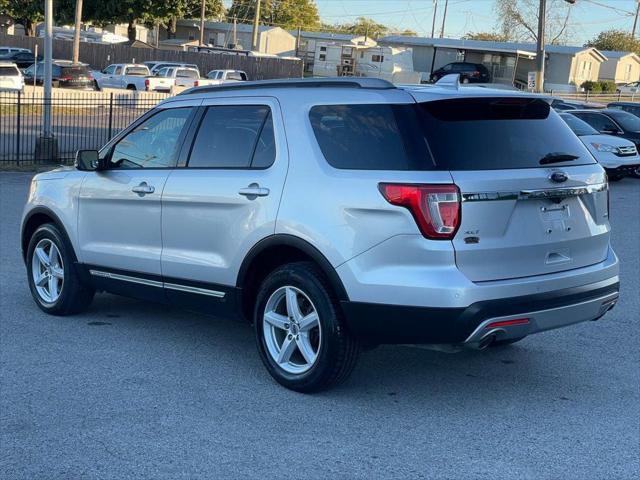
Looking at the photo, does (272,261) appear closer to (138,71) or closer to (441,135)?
(441,135)

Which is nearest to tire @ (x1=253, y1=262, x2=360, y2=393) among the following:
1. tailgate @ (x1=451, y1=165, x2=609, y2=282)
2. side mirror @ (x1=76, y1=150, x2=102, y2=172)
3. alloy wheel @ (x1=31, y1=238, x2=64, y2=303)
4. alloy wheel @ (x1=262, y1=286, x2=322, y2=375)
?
alloy wheel @ (x1=262, y1=286, x2=322, y2=375)

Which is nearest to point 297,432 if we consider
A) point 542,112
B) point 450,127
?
point 450,127

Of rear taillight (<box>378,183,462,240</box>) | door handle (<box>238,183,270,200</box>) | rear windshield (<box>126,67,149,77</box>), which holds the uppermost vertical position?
rear taillight (<box>378,183,462,240</box>)

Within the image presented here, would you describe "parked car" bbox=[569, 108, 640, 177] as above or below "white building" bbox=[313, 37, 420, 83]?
below

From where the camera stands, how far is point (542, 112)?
5609 mm

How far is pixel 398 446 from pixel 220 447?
0.96 meters

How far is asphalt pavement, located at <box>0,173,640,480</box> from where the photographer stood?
4527 millimetres

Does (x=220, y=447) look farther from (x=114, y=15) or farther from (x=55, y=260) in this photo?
(x=114, y=15)

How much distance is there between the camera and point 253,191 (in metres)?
5.66

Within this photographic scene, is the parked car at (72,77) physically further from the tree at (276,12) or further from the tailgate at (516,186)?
the tree at (276,12)

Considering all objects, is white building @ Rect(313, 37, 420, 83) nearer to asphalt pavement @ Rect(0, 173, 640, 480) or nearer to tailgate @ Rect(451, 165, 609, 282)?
asphalt pavement @ Rect(0, 173, 640, 480)

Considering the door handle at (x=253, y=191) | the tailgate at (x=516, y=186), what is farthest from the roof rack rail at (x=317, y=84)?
the door handle at (x=253, y=191)

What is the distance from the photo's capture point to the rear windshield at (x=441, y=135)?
5008 mm

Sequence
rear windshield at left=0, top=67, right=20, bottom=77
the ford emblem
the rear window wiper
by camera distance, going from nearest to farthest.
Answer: the ford emblem → the rear window wiper → rear windshield at left=0, top=67, right=20, bottom=77
